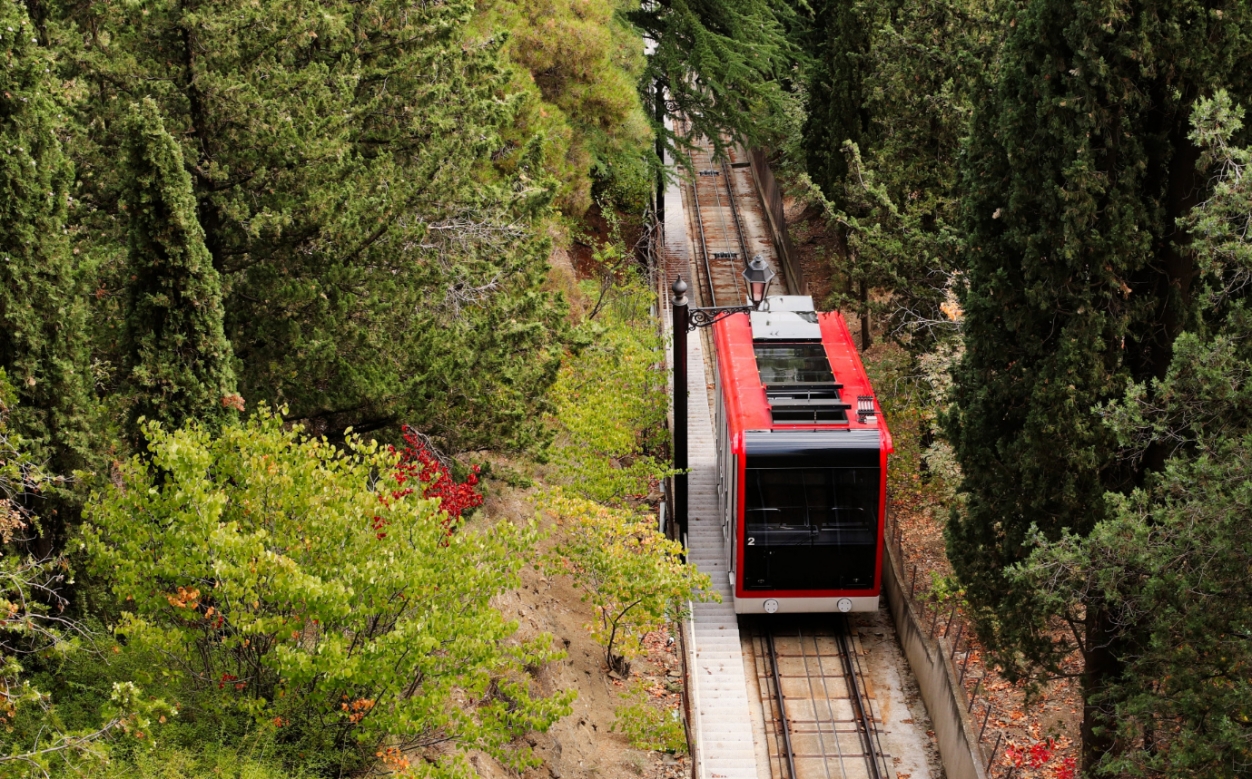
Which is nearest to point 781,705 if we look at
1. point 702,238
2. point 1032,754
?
point 1032,754

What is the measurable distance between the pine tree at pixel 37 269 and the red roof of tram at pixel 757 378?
1139 centimetres

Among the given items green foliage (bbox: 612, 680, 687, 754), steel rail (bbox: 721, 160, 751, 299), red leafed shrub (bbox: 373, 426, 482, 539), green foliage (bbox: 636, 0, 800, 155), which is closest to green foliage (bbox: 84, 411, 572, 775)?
red leafed shrub (bbox: 373, 426, 482, 539)

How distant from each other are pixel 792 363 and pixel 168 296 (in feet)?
44.5

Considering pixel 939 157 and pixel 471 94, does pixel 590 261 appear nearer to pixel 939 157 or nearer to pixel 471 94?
pixel 939 157

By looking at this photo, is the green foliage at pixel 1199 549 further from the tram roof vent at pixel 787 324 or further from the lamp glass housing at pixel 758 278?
the tram roof vent at pixel 787 324

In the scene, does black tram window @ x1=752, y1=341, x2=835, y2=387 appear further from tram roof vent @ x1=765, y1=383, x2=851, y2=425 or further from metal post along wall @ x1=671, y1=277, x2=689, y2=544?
metal post along wall @ x1=671, y1=277, x2=689, y2=544

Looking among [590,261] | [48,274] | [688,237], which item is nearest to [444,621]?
[48,274]

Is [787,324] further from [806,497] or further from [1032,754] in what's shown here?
[1032,754]

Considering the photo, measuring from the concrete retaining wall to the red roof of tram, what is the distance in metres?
3.70

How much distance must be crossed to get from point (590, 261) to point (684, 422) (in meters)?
14.3

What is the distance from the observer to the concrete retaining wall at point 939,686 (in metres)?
18.5

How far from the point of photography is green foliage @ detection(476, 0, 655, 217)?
2780 cm

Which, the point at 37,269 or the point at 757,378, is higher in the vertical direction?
the point at 37,269

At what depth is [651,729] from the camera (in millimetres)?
18906
